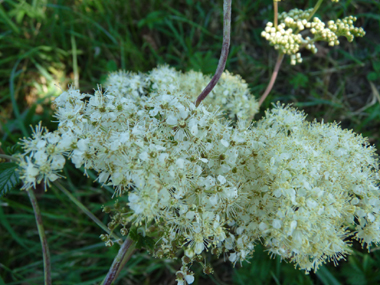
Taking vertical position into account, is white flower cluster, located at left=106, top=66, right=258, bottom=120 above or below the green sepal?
above

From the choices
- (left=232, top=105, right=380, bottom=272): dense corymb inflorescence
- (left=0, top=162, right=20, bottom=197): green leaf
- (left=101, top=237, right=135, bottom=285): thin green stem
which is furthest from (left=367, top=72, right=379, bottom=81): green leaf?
(left=0, top=162, right=20, bottom=197): green leaf

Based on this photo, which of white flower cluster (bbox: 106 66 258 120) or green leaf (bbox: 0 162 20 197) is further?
white flower cluster (bbox: 106 66 258 120)

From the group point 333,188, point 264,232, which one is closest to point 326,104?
point 333,188

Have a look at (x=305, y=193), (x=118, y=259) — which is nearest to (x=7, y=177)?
(x=118, y=259)

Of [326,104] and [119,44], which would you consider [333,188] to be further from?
[119,44]

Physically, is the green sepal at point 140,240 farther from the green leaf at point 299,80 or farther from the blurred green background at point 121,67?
the green leaf at point 299,80

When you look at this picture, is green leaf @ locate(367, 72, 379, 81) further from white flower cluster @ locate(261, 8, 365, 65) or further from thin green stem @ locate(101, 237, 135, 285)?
thin green stem @ locate(101, 237, 135, 285)

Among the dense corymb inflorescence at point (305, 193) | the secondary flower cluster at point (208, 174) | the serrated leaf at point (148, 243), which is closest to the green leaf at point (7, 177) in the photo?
the secondary flower cluster at point (208, 174)
